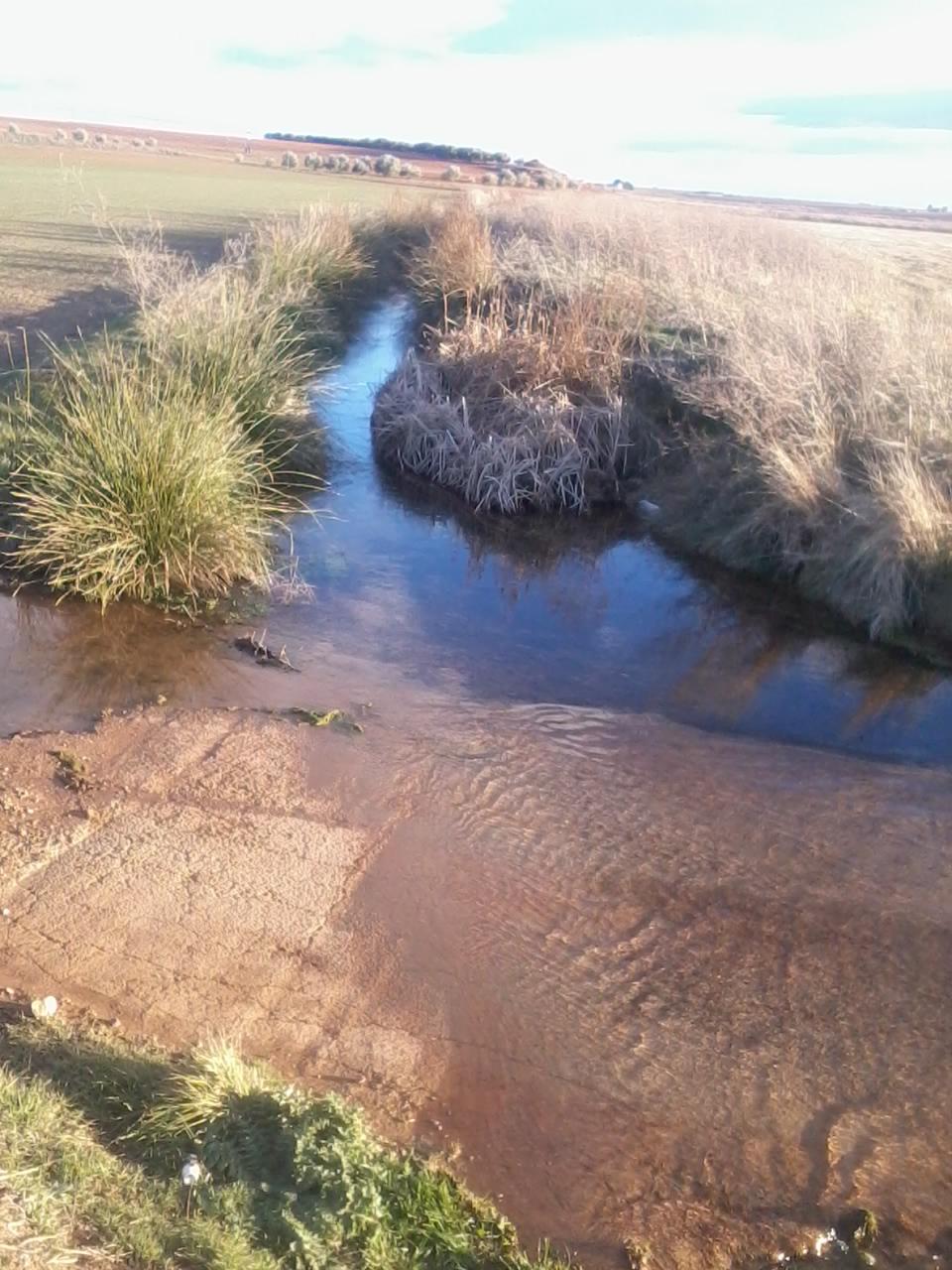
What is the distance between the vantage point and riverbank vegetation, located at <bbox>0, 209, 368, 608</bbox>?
24.3 ft

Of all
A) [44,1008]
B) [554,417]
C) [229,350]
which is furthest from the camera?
[554,417]

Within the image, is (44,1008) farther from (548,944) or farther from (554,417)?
(554,417)

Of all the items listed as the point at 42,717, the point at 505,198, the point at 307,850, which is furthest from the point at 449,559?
the point at 505,198

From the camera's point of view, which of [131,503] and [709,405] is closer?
[131,503]

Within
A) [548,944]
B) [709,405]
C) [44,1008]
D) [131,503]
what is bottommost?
[548,944]

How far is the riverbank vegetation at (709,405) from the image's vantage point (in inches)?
333

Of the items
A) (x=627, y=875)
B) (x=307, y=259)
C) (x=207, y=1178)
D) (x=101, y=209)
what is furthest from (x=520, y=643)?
(x=307, y=259)

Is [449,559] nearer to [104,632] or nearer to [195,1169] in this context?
[104,632]

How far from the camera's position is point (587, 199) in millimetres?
22172

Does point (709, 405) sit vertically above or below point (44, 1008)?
above

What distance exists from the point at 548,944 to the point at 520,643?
11.4 ft

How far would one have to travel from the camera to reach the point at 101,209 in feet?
44.8

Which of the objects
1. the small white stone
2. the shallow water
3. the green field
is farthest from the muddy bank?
the green field

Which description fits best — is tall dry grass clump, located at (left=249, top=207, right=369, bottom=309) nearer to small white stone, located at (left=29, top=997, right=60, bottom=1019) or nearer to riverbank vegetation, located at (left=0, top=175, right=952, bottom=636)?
riverbank vegetation, located at (left=0, top=175, right=952, bottom=636)
